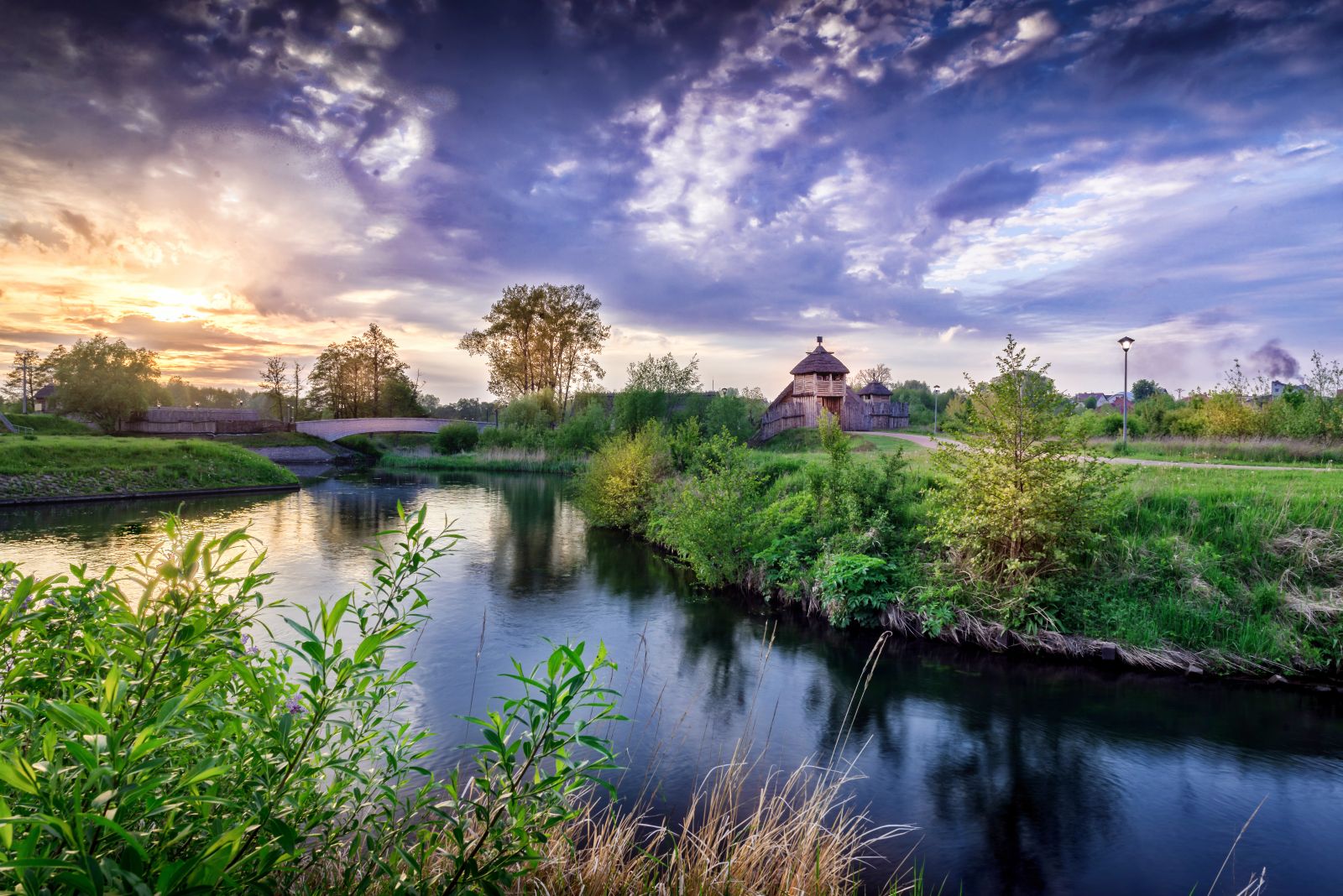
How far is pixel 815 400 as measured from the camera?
41.2 meters

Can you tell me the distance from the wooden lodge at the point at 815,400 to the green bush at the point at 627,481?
1989 cm

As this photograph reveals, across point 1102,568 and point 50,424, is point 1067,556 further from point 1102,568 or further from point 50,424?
point 50,424

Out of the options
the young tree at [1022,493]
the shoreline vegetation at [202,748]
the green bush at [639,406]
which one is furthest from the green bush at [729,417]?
the shoreline vegetation at [202,748]

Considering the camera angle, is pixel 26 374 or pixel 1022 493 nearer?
Answer: pixel 1022 493

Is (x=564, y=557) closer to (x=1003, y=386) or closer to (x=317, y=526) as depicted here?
(x=317, y=526)

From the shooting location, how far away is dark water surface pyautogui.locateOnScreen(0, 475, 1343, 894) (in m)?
6.16

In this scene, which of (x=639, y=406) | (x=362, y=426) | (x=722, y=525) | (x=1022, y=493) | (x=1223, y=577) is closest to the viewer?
(x=1223, y=577)

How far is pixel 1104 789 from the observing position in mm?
7156

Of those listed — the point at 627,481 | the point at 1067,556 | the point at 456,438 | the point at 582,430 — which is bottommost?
the point at 1067,556

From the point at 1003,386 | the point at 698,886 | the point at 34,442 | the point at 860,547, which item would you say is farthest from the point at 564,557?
the point at 34,442

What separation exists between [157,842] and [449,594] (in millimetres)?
13351

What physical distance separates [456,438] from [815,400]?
→ 30.1 m

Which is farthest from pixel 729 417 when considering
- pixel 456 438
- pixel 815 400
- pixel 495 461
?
pixel 456 438

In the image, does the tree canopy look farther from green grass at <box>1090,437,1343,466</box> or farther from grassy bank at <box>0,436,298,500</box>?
green grass at <box>1090,437,1343,466</box>
